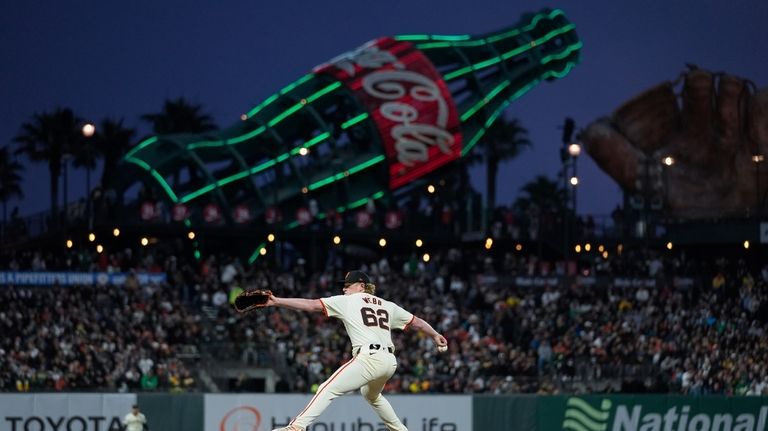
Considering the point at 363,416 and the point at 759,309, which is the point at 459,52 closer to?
the point at 759,309

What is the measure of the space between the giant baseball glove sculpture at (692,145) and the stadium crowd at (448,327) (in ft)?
25.0

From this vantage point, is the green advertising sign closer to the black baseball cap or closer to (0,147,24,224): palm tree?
the black baseball cap

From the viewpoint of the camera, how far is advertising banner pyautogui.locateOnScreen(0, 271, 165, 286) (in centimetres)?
4081

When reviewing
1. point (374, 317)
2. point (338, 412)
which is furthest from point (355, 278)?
point (338, 412)

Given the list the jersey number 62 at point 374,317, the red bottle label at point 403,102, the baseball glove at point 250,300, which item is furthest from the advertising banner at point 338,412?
the red bottle label at point 403,102

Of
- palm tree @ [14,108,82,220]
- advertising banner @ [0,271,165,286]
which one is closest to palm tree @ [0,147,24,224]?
palm tree @ [14,108,82,220]

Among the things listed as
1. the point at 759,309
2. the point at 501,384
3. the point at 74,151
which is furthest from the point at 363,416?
the point at 74,151

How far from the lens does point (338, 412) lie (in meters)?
25.8

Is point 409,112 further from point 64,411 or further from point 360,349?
point 360,349

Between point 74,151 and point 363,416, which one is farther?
point 74,151

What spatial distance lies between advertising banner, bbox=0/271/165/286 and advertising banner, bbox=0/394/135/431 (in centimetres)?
1621

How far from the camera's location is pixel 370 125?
51406 mm

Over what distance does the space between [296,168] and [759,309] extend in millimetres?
17267

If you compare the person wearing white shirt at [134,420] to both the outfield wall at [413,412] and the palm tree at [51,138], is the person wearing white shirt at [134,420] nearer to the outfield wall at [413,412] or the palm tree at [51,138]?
the outfield wall at [413,412]
